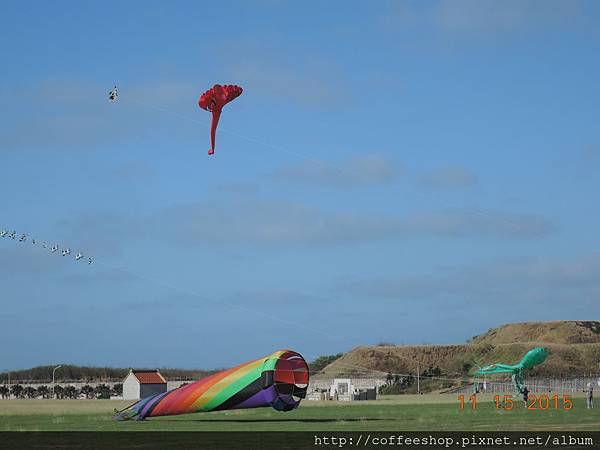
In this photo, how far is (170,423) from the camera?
40969 millimetres

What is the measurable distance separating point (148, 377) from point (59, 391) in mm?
17472

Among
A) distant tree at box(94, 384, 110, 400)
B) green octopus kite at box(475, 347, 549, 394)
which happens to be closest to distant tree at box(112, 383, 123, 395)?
distant tree at box(94, 384, 110, 400)

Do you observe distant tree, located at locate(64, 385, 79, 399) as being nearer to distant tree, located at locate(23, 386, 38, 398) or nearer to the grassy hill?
distant tree, located at locate(23, 386, 38, 398)

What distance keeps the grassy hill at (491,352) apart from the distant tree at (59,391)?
46.8 metres

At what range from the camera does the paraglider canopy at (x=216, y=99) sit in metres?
37.3

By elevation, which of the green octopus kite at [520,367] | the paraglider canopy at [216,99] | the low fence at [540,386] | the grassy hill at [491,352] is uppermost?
the paraglider canopy at [216,99]

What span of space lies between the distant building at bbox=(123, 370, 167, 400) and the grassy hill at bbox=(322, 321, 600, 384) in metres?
53.6

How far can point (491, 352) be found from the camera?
468 ft

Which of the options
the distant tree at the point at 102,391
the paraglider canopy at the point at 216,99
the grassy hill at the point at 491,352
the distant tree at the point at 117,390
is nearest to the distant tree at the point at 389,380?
the grassy hill at the point at 491,352

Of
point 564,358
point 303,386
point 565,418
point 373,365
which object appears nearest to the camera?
point 565,418

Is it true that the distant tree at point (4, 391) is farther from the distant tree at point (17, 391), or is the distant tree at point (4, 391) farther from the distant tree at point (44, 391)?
the distant tree at point (44, 391)
